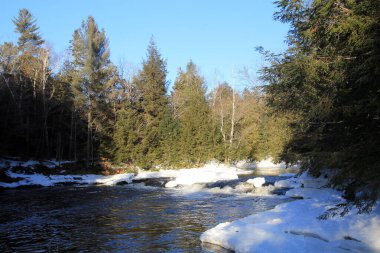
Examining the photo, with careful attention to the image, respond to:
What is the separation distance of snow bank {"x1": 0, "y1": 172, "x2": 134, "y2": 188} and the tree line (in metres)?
4.88

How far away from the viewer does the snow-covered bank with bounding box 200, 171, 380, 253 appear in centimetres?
743

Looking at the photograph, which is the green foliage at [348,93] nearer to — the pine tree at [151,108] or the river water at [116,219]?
the river water at [116,219]

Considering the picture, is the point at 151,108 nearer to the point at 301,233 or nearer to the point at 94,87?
the point at 94,87

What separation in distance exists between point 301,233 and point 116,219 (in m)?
7.36

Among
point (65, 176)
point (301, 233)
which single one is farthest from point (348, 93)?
point (65, 176)

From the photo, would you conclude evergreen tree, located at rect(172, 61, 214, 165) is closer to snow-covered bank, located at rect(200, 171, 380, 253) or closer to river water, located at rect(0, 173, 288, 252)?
river water, located at rect(0, 173, 288, 252)

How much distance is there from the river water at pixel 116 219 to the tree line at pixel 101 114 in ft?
53.1

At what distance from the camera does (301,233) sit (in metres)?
8.55

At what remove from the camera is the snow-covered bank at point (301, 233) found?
24.4 feet

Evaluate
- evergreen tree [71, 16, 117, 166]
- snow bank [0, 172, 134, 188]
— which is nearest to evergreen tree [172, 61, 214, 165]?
evergreen tree [71, 16, 117, 166]

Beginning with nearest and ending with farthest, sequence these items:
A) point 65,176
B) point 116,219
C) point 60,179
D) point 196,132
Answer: point 116,219 → point 60,179 → point 65,176 → point 196,132

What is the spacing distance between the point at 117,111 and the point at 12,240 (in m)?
29.1

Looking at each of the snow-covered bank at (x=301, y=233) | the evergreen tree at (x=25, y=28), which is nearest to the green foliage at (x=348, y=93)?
the snow-covered bank at (x=301, y=233)

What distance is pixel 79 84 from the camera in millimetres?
37375
